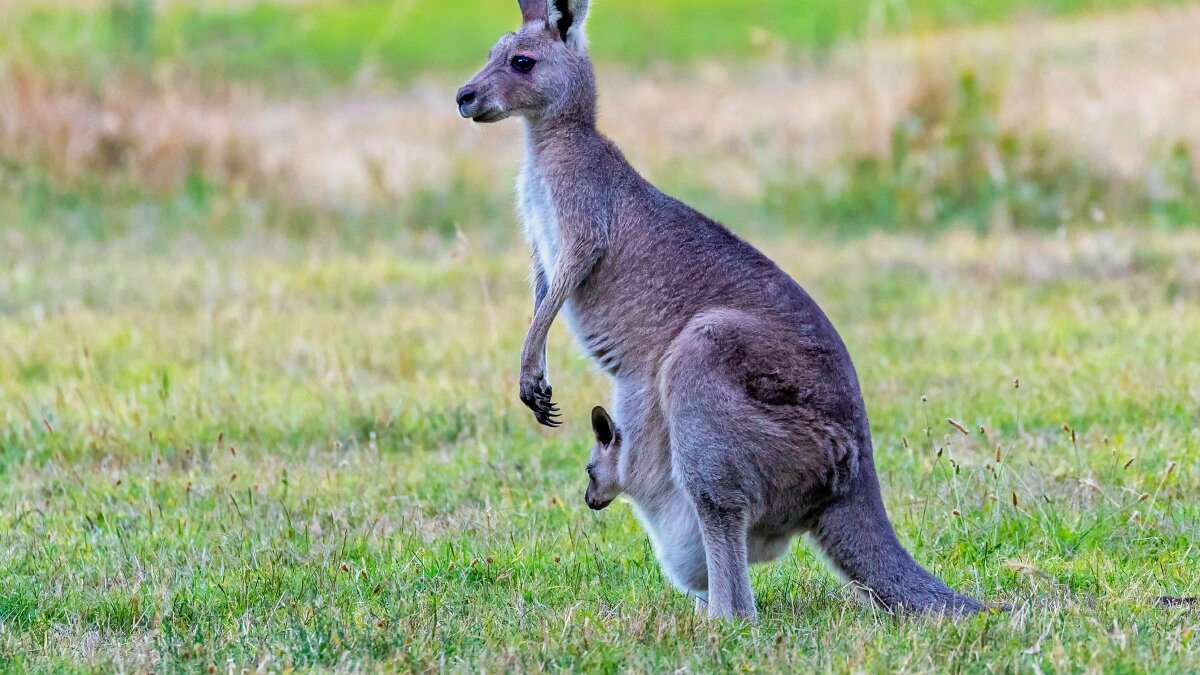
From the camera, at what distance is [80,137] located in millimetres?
11328

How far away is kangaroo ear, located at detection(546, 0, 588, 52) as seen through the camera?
16.5 feet

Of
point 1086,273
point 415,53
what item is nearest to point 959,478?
point 1086,273

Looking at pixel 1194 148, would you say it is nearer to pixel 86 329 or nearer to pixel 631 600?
pixel 86 329

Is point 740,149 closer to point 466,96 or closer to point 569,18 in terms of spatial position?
point 569,18

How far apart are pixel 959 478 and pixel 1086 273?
4512 mm

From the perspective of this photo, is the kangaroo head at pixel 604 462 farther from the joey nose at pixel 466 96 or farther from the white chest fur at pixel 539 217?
the joey nose at pixel 466 96

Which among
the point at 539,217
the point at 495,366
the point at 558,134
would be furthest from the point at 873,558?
the point at 495,366

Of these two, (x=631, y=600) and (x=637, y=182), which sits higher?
(x=637, y=182)

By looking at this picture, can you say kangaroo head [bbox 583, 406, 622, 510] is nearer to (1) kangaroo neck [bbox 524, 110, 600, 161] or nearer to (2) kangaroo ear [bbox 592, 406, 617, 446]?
(2) kangaroo ear [bbox 592, 406, 617, 446]

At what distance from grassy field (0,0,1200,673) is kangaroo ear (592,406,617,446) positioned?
1.40ft

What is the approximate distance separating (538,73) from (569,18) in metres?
0.22

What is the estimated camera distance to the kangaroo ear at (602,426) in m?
4.44

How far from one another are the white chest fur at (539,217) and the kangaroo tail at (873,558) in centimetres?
122

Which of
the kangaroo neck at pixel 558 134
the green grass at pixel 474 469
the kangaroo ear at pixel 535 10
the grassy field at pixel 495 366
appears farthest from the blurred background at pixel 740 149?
the kangaroo neck at pixel 558 134
